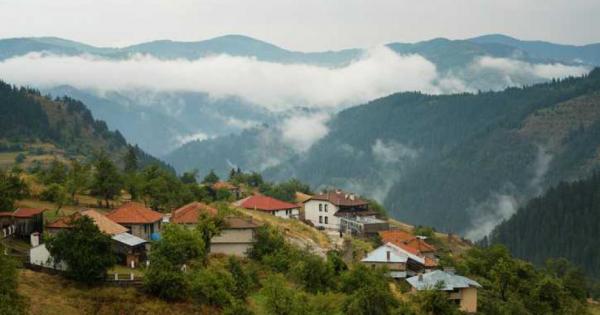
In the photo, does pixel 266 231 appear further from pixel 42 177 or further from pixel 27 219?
pixel 42 177

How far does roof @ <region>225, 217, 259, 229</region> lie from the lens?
82562mm

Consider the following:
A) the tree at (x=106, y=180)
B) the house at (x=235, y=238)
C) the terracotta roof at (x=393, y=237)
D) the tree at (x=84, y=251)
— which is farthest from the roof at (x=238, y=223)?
the terracotta roof at (x=393, y=237)

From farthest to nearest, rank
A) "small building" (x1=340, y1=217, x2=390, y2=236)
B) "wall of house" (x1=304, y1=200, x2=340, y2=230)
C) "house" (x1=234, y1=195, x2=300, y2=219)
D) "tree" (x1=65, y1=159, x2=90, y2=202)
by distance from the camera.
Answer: "wall of house" (x1=304, y1=200, x2=340, y2=230) < "small building" (x1=340, y1=217, x2=390, y2=236) < "house" (x1=234, y1=195, x2=300, y2=219) < "tree" (x1=65, y1=159, x2=90, y2=202)

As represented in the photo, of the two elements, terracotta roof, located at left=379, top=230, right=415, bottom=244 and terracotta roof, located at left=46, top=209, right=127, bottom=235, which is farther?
terracotta roof, located at left=379, top=230, right=415, bottom=244

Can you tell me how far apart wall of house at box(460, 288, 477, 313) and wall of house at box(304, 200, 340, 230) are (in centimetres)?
4737

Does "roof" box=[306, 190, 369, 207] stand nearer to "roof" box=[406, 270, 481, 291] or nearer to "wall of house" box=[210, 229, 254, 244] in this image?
"wall of house" box=[210, 229, 254, 244]

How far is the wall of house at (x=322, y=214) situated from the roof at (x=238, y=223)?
42267 mm

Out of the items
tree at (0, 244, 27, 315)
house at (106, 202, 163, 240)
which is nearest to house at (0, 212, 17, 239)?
house at (106, 202, 163, 240)

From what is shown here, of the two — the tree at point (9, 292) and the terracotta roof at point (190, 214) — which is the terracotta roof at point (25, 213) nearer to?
the terracotta roof at point (190, 214)

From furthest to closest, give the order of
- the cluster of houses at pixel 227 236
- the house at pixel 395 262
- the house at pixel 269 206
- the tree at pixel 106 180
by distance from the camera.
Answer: the house at pixel 269 206 → the tree at pixel 106 180 → the house at pixel 395 262 → the cluster of houses at pixel 227 236

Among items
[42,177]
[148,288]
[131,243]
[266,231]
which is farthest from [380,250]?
[42,177]

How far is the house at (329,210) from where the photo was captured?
127 metres

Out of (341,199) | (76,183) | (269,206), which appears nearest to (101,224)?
(76,183)

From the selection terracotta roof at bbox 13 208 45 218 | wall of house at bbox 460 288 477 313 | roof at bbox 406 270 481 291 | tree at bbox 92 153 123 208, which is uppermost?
tree at bbox 92 153 123 208
